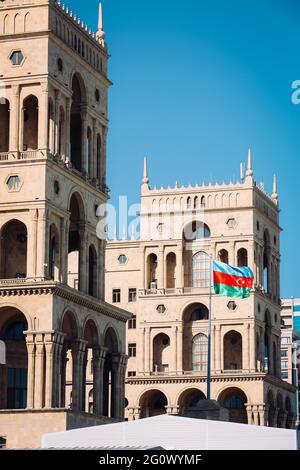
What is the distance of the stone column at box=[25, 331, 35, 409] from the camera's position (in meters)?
70.6

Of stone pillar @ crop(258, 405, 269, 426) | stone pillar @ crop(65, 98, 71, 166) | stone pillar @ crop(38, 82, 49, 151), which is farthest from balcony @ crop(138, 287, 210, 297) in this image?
stone pillar @ crop(38, 82, 49, 151)

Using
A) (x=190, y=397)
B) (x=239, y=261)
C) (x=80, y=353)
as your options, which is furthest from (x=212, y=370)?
(x=80, y=353)

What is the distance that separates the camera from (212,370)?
361ft

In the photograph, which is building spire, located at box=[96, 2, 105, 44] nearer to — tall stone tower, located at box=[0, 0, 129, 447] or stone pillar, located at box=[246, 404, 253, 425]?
tall stone tower, located at box=[0, 0, 129, 447]

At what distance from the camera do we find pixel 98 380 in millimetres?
79375

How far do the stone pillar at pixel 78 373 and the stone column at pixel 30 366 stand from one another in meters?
4.35

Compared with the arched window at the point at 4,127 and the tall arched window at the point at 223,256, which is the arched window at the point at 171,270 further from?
the arched window at the point at 4,127

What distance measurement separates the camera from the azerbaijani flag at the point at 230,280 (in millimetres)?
85375

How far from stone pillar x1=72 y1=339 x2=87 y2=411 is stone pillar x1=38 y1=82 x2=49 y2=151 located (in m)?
13.7

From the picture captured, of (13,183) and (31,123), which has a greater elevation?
(31,123)

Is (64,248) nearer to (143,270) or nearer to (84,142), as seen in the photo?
(84,142)

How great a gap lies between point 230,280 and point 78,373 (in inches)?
683

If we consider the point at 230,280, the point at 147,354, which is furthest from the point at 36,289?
the point at 147,354
